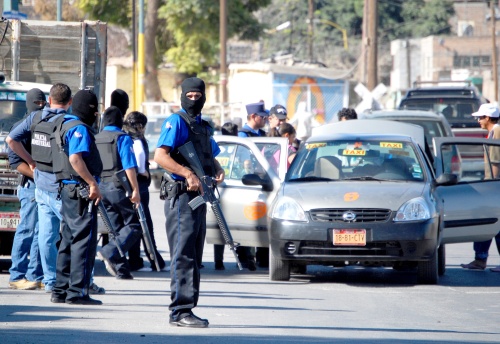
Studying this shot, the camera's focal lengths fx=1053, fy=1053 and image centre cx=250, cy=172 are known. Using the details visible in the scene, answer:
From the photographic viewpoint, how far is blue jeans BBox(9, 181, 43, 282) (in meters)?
10.2

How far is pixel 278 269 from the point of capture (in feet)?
37.4

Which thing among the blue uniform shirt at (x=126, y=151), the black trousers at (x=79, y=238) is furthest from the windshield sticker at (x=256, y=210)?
the black trousers at (x=79, y=238)

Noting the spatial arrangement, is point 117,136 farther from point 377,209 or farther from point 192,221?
point 192,221

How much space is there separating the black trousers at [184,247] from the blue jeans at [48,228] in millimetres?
2062

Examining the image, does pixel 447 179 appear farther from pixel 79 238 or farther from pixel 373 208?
pixel 79 238

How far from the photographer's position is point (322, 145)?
12148 millimetres

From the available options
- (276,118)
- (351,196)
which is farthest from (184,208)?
(276,118)

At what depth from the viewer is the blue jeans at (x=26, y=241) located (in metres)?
10.2

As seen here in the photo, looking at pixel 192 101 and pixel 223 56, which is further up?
pixel 223 56

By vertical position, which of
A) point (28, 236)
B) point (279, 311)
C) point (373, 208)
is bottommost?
point (279, 311)

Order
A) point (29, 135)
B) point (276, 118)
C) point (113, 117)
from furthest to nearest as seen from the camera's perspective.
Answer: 1. point (276, 118)
2. point (113, 117)
3. point (29, 135)

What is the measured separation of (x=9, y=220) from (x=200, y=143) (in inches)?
144

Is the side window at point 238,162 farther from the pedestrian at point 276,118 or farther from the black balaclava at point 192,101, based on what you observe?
the black balaclava at point 192,101

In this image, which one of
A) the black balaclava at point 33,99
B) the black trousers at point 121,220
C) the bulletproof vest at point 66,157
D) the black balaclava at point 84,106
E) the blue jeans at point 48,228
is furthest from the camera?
the black trousers at point 121,220
